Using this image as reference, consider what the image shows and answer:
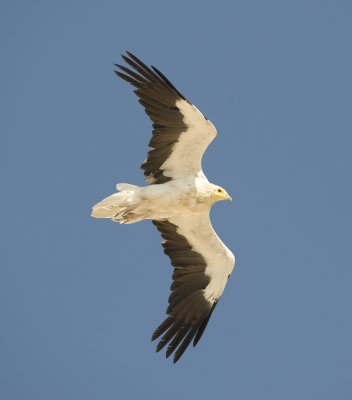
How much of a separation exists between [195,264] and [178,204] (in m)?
1.16

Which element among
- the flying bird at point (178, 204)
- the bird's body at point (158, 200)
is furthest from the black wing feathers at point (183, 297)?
the bird's body at point (158, 200)

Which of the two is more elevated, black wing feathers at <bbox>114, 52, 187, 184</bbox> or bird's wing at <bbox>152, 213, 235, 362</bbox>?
black wing feathers at <bbox>114, 52, 187, 184</bbox>

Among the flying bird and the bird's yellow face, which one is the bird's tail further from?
the bird's yellow face

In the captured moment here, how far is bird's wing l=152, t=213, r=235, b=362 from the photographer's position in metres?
12.6

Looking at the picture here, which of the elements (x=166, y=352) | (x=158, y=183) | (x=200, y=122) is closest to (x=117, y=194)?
(x=158, y=183)

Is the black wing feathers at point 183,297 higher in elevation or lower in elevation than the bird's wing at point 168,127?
lower

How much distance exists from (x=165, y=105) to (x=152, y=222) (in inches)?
76.3

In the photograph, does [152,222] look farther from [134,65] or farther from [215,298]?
[134,65]

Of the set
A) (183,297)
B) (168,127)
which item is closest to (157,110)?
(168,127)

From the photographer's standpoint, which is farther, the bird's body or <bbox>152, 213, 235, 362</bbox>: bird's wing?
<bbox>152, 213, 235, 362</bbox>: bird's wing

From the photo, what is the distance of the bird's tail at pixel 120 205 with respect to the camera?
11859 millimetres

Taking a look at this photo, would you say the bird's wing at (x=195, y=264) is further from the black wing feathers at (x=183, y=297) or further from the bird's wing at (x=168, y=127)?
the bird's wing at (x=168, y=127)

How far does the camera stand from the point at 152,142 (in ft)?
39.5

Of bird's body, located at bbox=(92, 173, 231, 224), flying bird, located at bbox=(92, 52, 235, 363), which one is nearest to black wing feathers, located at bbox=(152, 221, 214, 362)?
flying bird, located at bbox=(92, 52, 235, 363)
